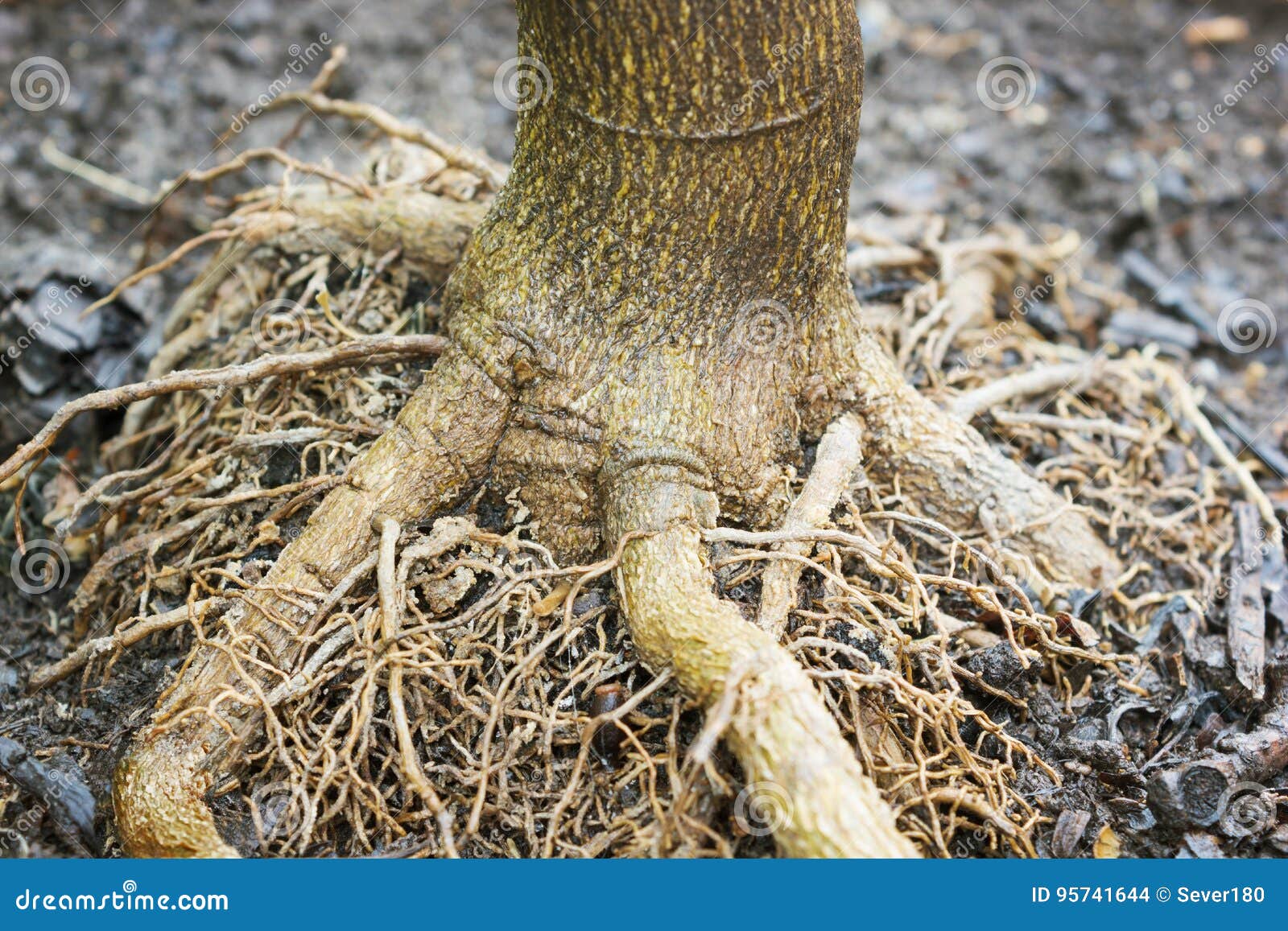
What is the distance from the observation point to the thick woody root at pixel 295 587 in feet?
5.47

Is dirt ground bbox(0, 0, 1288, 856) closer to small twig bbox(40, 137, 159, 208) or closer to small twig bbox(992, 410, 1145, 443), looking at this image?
small twig bbox(40, 137, 159, 208)

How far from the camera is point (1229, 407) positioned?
303 centimetres

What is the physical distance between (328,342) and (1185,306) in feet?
8.38

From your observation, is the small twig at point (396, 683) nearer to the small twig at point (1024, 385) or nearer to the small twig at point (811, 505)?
the small twig at point (811, 505)

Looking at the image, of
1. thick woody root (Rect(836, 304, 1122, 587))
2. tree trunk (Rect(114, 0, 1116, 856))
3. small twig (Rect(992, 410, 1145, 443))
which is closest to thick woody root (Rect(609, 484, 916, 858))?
tree trunk (Rect(114, 0, 1116, 856))

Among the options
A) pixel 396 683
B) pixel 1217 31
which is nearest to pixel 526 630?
pixel 396 683

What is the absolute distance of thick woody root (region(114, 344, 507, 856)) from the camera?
1.67 metres

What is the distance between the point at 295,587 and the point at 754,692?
81 centimetres

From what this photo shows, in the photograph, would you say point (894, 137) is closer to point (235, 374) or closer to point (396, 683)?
point (235, 374)

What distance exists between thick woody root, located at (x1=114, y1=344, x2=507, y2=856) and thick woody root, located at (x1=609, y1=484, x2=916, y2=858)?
0.35 meters

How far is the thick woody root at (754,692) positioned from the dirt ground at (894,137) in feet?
5.37

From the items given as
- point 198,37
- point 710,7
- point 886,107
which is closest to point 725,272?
point 710,7

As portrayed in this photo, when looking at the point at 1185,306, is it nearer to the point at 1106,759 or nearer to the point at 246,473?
the point at 1106,759

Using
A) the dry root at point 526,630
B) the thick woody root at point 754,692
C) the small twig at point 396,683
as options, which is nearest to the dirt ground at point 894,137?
the dry root at point 526,630
